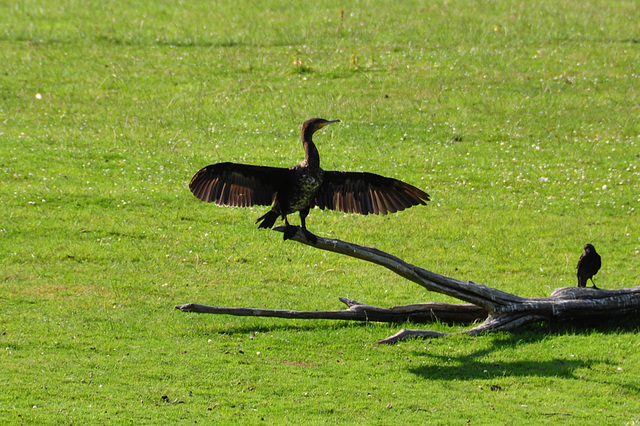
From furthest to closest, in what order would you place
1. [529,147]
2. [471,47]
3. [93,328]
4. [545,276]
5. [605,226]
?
[471,47] < [529,147] < [605,226] < [545,276] < [93,328]

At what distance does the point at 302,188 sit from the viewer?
1045 centimetres

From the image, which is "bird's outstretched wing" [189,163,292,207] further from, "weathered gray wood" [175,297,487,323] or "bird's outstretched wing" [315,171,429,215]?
"weathered gray wood" [175,297,487,323]

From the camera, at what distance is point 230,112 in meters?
22.2

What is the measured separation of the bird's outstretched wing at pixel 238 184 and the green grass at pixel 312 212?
79.0 inches

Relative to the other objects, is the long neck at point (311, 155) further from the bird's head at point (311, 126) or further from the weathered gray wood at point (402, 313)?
the weathered gray wood at point (402, 313)

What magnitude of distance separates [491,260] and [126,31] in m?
16.1

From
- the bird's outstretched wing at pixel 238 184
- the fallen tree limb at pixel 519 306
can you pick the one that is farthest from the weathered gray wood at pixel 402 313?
the bird's outstretched wing at pixel 238 184

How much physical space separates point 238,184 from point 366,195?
163cm

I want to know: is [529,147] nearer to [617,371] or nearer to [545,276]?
[545,276]

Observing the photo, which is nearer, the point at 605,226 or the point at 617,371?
the point at 617,371

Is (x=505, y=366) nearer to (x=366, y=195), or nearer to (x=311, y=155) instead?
(x=366, y=195)

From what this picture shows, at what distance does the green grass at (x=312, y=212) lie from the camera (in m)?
10.2

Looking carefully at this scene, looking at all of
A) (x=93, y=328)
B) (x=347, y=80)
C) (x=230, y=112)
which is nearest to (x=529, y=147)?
(x=347, y=80)

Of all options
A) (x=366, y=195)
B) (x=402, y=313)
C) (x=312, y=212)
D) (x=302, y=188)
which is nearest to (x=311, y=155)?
(x=302, y=188)
